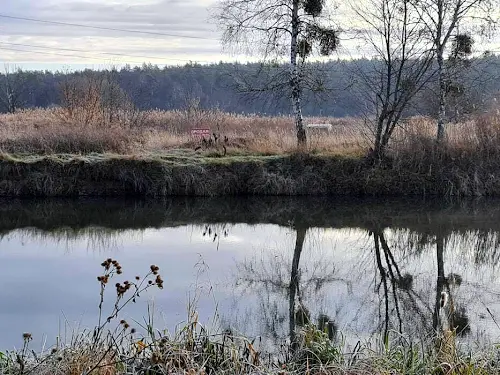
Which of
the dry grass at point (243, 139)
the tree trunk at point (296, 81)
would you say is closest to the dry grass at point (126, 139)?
the dry grass at point (243, 139)

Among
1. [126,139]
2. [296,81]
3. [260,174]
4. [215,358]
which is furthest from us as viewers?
[126,139]

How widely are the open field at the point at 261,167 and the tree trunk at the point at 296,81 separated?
345mm

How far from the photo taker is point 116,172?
46.7 ft

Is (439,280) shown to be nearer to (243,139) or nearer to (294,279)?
(294,279)

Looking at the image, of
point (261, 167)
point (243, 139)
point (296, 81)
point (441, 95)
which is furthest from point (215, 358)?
point (243, 139)

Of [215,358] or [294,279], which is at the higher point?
[215,358]

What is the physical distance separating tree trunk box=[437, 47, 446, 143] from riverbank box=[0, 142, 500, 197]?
1.48 ft

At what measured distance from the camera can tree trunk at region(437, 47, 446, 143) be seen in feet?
46.4

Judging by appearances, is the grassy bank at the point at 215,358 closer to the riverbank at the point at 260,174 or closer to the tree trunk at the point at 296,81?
the riverbank at the point at 260,174

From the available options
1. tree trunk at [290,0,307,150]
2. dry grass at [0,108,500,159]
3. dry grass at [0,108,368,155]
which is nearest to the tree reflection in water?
dry grass at [0,108,500,159]

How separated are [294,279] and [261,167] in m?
6.61

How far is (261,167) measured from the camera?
14453 millimetres

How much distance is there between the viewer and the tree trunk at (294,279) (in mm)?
5869

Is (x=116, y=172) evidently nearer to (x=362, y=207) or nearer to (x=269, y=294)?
(x=362, y=207)
